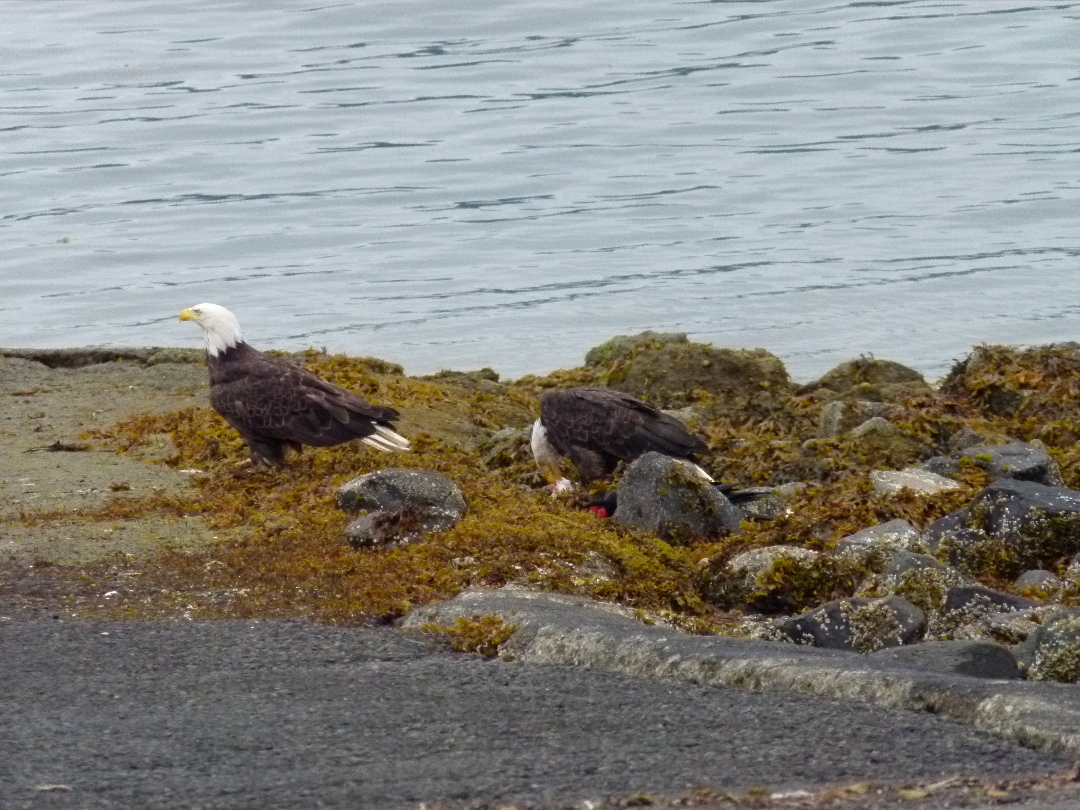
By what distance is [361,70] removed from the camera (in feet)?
110

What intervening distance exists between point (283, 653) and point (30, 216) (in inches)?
726

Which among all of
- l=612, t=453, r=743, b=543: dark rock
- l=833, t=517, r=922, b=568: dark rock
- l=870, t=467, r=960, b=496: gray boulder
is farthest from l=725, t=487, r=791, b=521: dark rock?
l=833, t=517, r=922, b=568: dark rock

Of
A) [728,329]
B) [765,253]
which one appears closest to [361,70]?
[765,253]

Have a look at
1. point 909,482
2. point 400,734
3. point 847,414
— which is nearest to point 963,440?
point 847,414

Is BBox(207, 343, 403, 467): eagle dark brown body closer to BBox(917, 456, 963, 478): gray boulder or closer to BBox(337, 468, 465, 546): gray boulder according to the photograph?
BBox(337, 468, 465, 546): gray boulder

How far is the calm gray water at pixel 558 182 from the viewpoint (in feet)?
57.0

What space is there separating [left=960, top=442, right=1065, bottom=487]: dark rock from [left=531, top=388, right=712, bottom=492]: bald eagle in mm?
1510

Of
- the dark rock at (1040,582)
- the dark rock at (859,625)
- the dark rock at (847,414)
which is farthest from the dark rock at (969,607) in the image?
the dark rock at (847,414)

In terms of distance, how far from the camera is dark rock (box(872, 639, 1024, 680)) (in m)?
5.39

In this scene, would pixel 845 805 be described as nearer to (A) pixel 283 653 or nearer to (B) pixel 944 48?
(A) pixel 283 653

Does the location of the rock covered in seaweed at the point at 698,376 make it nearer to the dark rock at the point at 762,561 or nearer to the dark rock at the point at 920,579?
the dark rock at the point at 762,561

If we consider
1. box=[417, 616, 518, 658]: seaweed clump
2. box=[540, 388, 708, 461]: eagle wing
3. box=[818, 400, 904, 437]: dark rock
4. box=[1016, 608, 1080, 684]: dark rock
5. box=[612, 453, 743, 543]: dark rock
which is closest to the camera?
box=[1016, 608, 1080, 684]: dark rock

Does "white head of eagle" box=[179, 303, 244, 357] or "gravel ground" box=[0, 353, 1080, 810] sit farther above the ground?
"white head of eagle" box=[179, 303, 244, 357]

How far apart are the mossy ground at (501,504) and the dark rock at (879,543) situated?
170mm
